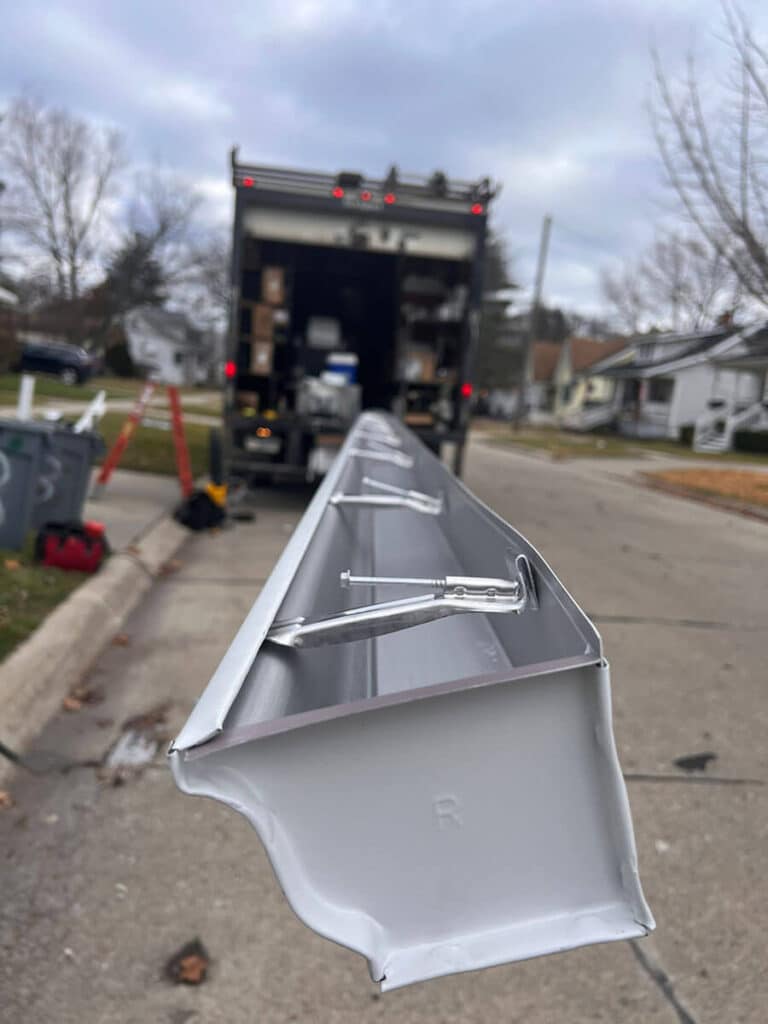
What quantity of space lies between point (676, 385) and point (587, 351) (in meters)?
16.5

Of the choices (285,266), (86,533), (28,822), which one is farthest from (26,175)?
(28,822)

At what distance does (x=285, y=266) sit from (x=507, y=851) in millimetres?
10439

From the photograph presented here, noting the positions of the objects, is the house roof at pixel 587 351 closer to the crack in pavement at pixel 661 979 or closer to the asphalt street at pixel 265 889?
the asphalt street at pixel 265 889

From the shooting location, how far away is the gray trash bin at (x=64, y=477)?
251 inches

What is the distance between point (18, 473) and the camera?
19.0ft

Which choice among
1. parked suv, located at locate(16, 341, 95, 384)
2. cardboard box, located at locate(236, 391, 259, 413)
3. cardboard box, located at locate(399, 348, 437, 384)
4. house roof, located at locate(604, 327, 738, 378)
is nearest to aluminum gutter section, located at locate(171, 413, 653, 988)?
cardboard box, located at locate(236, 391, 259, 413)

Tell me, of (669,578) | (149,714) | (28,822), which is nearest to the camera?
(28,822)

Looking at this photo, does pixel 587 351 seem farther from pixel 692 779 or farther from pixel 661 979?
pixel 661 979

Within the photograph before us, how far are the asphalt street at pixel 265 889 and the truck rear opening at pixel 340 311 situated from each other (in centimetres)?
468

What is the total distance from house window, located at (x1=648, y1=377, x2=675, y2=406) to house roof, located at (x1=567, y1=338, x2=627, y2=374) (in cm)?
1076

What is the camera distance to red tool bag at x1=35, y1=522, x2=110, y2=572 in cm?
580

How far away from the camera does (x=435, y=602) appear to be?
1.63 metres

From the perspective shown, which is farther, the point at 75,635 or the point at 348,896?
the point at 75,635

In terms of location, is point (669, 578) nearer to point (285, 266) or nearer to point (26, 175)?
point (285, 266)
